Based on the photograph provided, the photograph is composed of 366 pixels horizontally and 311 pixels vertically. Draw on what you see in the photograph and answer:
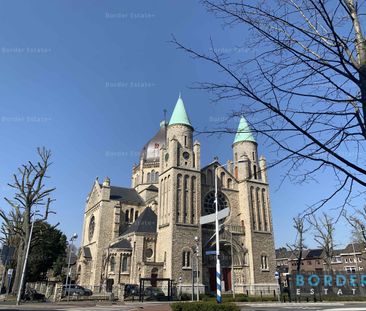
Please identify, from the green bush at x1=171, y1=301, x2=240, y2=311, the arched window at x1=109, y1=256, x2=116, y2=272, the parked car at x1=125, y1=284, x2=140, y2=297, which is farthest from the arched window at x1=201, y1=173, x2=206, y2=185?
the green bush at x1=171, y1=301, x2=240, y2=311

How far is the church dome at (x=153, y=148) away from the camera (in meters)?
60.5

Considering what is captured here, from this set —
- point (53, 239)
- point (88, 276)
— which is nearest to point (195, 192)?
point (88, 276)

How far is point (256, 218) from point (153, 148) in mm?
25422

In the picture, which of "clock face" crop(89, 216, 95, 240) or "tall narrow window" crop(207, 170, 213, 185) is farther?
"clock face" crop(89, 216, 95, 240)

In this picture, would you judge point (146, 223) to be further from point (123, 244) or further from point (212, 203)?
point (212, 203)

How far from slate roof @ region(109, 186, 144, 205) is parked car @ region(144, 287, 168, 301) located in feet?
65.6

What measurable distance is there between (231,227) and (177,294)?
12.0 meters

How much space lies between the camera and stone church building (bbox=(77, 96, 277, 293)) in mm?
38000

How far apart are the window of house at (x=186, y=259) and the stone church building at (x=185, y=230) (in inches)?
4.3

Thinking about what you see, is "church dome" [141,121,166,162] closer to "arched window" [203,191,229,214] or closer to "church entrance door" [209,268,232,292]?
"arched window" [203,191,229,214]

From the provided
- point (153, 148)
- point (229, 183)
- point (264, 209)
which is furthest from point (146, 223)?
point (153, 148)

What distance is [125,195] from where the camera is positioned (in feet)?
177

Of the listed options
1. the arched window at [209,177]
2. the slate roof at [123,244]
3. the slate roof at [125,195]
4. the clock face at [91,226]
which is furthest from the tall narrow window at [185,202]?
the clock face at [91,226]

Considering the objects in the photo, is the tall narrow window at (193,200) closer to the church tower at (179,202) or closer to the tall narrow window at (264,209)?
the church tower at (179,202)
